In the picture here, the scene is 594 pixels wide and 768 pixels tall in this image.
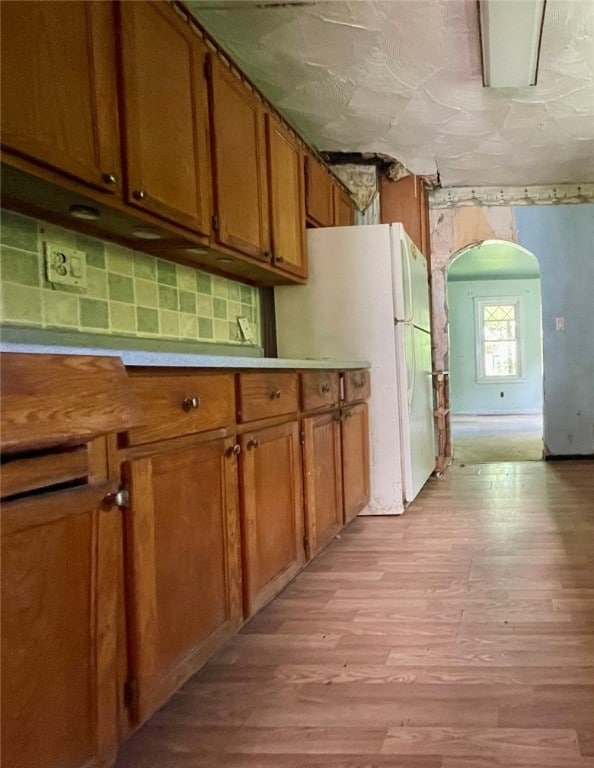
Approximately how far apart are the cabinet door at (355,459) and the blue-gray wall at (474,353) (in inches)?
274

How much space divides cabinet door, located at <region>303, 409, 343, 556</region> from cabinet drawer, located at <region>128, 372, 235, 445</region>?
2.37 feet

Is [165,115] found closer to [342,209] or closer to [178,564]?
[178,564]

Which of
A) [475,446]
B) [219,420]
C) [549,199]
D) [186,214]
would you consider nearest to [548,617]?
[219,420]

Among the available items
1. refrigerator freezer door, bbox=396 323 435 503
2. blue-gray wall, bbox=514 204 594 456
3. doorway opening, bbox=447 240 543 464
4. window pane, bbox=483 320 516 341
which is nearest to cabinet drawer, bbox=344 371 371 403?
refrigerator freezer door, bbox=396 323 435 503

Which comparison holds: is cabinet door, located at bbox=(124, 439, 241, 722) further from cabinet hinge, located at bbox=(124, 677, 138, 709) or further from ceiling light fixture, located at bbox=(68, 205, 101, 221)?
ceiling light fixture, located at bbox=(68, 205, 101, 221)

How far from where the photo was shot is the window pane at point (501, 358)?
32.9 feet

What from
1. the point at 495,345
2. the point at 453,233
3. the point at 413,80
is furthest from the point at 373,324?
the point at 495,345

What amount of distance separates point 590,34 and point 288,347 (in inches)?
77.0

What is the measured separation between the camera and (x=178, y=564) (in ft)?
4.64

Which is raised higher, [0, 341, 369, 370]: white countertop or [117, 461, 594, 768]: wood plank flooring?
[0, 341, 369, 370]: white countertop

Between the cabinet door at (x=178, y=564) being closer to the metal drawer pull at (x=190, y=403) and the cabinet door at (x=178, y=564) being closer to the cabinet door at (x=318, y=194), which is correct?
the metal drawer pull at (x=190, y=403)

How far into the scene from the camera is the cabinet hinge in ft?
3.96

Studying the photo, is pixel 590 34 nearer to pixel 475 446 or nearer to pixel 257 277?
pixel 257 277

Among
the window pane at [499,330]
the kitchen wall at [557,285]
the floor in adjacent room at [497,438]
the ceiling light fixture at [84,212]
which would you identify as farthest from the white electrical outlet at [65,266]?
the window pane at [499,330]
